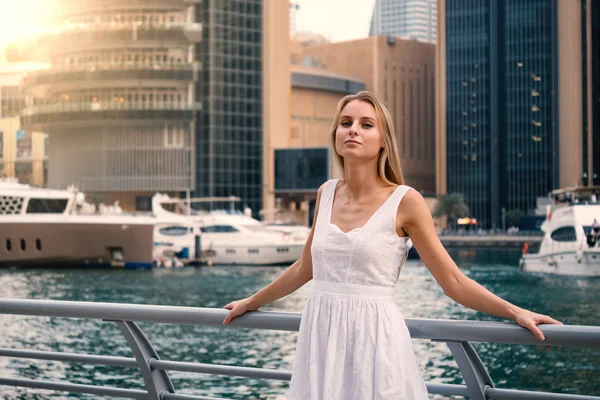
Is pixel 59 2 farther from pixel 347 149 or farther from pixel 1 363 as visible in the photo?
pixel 347 149

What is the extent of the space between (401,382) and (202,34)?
106 m

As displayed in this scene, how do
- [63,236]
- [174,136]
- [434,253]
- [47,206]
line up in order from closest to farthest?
[434,253]
[63,236]
[47,206]
[174,136]

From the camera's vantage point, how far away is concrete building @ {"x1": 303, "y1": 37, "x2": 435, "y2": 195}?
148750mm

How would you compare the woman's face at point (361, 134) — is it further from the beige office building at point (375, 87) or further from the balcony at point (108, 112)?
the beige office building at point (375, 87)

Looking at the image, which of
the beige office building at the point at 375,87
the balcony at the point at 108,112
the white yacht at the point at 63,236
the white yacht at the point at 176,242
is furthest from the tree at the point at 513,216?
the white yacht at the point at 63,236

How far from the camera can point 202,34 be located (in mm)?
108250

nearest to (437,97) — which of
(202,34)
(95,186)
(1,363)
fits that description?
(202,34)

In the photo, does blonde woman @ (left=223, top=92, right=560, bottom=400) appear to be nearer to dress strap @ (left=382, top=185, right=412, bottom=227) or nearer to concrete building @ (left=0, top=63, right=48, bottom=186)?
dress strap @ (left=382, top=185, right=412, bottom=227)

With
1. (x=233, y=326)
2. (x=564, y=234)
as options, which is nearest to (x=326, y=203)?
(x=233, y=326)

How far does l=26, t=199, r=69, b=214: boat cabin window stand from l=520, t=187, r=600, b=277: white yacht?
99.9 feet

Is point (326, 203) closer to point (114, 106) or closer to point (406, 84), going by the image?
point (114, 106)

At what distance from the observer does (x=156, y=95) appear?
10656 cm

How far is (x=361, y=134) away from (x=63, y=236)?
64.5m

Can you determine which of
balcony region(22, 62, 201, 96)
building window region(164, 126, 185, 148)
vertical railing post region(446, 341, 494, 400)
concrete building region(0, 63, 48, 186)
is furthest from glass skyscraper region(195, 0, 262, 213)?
vertical railing post region(446, 341, 494, 400)
